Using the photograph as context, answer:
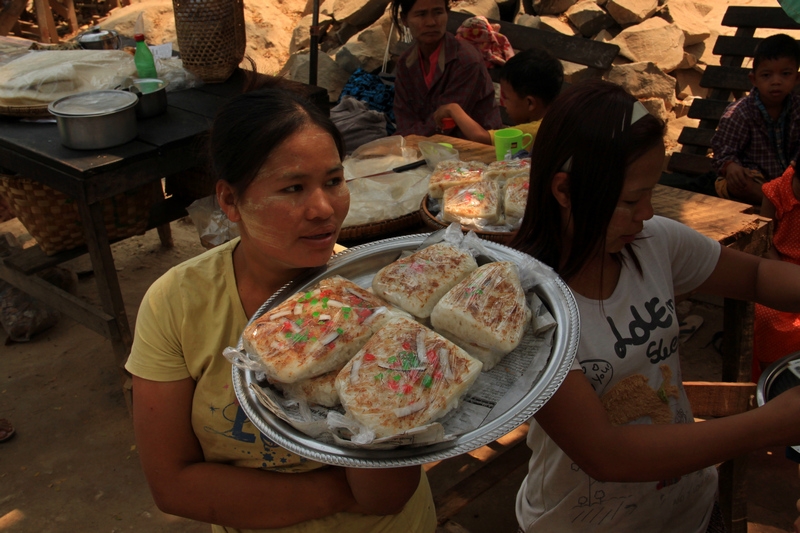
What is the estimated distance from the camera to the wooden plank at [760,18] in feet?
16.1

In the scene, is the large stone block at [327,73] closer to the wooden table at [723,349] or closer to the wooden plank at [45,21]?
the wooden plank at [45,21]

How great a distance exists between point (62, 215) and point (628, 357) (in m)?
3.67

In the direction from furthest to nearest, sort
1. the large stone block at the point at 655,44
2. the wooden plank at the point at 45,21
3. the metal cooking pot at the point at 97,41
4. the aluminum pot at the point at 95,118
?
the wooden plank at the point at 45,21 < the large stone block at the point at 655,44 < the metal cooking pot at the point at 97,41 < the aluminum pot at the point at 95,118

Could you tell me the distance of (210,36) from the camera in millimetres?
4121

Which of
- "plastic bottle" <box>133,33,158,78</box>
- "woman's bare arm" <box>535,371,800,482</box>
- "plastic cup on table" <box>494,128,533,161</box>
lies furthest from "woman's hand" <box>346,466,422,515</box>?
"plastic bottle" <box>133,33,158,78</box>

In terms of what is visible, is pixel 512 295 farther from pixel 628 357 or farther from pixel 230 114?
pixel 230 114

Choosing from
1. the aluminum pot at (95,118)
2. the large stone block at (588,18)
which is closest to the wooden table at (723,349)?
the aluminum pot at (95,118)

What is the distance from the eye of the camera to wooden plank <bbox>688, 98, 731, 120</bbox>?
210 inches

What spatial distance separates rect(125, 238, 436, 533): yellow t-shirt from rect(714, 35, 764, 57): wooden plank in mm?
5221

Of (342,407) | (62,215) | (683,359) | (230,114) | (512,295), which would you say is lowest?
(683,359)

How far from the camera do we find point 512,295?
1.44 m

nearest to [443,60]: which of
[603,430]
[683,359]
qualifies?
[683,359]

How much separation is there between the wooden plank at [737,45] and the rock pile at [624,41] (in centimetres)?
165

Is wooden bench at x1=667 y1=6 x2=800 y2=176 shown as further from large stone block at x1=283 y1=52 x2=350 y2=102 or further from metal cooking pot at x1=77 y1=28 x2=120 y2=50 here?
metal cooking pot at x1=77 y1=28 x2=120 y2=50
